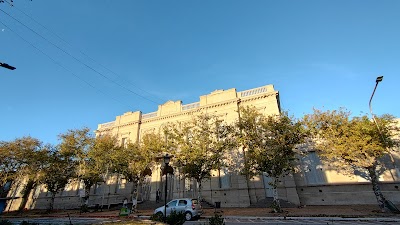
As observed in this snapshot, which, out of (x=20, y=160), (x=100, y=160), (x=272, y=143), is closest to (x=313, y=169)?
(x=272, y=143)

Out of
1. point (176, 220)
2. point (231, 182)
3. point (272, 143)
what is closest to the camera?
point (176, 220)

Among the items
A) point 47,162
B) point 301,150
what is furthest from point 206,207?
point 47,162

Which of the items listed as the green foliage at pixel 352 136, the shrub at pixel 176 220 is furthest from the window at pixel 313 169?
the shrub at pixel 176 220

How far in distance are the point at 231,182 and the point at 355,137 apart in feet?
43.1

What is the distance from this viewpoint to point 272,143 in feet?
62.2

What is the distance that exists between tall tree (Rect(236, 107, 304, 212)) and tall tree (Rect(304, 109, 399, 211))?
5.89ft

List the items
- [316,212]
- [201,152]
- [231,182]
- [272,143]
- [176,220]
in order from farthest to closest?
[231,182]
[201,152]
[272,143]
[316,212]
[176,220]

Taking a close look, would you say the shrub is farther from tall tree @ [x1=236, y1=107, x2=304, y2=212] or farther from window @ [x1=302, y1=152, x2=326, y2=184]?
window @ [x1=302, y1=152, x2=326, y2=184]

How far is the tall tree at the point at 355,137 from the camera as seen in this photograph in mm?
16562

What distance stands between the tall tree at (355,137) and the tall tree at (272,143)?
1.80m

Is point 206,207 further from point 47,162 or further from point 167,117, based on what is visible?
point 47,162

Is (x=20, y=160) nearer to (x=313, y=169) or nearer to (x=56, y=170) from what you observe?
(x=56, y=170)

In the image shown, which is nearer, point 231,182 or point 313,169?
point 313,169

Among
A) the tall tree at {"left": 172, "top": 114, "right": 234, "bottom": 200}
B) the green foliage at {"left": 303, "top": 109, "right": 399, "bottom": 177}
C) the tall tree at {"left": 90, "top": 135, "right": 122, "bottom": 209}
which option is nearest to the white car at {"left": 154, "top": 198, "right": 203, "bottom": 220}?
the tall tree at {"left": 172, "top": 114, "right": 234, "bottom": 200}
